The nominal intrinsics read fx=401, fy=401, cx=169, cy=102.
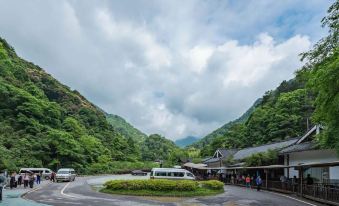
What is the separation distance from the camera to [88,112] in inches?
4146

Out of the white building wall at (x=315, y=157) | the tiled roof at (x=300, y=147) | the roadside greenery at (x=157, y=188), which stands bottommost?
the roadside greenery at (x=157, y=188)

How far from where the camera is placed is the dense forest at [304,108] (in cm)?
1691

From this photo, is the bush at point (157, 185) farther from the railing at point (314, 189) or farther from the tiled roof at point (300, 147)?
the tiled roof at point (300, 147)

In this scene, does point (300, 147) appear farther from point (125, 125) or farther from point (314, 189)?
point (125, 125)

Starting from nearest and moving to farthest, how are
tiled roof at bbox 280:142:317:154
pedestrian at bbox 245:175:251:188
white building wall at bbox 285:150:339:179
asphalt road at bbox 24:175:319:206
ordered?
asphalt road at bbox 24:175:319:206
white building wall at bbox 285:150:339:179
tiled roof at bbox 280:142:317:154
pedestrian at bbox 245:175:251:188

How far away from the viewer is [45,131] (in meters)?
73.1

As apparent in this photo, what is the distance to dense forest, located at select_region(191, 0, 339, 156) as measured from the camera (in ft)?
55.5

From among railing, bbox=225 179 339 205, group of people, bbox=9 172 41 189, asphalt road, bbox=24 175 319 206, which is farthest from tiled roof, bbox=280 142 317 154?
group of people, bbox=9 172 41 189

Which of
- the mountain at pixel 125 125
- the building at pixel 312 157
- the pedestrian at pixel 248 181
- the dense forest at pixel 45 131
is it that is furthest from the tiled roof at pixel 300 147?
the mountain at pixel 125 125

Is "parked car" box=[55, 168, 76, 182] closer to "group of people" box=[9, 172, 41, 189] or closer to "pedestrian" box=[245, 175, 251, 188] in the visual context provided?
"group of people" box=[9, 172, 41, 189]

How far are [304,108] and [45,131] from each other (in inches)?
1855

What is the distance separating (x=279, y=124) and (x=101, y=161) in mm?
36645

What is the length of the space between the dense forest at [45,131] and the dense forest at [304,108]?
2439cm

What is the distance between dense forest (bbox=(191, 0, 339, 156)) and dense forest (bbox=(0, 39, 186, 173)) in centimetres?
2439
